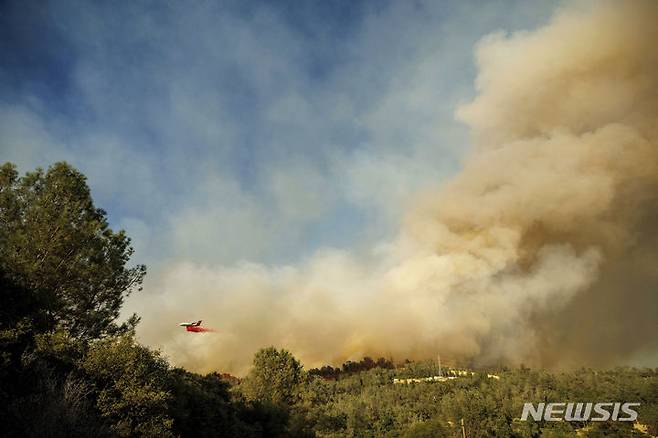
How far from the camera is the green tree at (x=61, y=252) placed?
26109mm

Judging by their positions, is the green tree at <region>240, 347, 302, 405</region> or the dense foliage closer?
the dense foliage

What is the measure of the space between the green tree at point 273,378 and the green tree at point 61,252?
210 ft

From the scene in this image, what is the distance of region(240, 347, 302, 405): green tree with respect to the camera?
294ft

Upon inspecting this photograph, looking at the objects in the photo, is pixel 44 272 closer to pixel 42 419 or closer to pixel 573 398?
pixel 42 419

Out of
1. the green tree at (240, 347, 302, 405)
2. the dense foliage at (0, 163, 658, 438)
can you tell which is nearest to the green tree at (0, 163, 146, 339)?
the dense foliage at (0, 163, 658, 438)

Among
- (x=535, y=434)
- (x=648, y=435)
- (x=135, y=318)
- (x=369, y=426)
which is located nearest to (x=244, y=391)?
(x=369, y=426)

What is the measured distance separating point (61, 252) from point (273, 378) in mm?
74881

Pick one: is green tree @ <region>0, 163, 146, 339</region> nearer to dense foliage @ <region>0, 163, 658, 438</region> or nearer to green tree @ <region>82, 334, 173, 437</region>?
dense foliage @ <region>0, 163, 658, 438</region>

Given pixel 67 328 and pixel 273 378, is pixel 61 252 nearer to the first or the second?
pixel 67 328

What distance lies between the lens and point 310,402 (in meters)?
84.6

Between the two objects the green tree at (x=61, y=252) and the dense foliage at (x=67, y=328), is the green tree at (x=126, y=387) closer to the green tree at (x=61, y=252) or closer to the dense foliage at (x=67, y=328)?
the dense foliage at (x=67, y=328)

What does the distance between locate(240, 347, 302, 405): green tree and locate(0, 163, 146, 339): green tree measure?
64.0 meters

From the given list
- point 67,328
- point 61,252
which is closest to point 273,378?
point 67,328

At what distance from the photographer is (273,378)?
93688 mm
